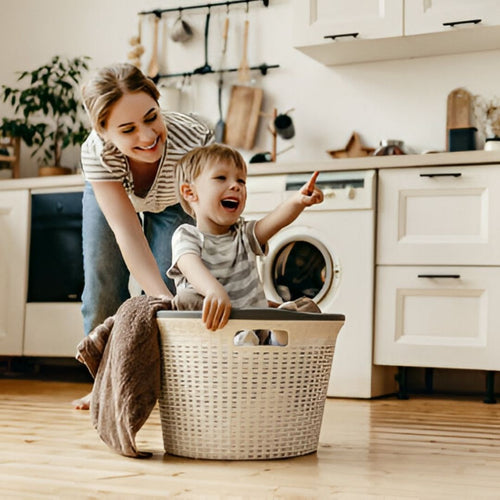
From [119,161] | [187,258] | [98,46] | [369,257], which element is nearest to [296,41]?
[369,257]

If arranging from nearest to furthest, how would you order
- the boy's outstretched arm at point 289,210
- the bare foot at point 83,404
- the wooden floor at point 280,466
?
the wooden floor at point 280,466, the boy's outstretched arm at point 289,210, the bare foot at point 83,404

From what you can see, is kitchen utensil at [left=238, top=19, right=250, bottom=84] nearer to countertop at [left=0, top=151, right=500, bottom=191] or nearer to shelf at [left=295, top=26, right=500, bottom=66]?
shelf at [left=295, top=26, right=500, bottom=66]

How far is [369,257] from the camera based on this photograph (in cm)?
284

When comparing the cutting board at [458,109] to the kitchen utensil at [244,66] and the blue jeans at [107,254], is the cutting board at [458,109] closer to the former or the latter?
the kitchen utensil at [244,66]

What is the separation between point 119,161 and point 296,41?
1.46 m

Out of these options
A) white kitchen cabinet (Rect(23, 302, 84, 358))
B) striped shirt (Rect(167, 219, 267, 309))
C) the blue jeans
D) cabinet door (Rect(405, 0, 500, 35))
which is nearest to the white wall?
cabinet door (Rect(405, 0, 500, 35))

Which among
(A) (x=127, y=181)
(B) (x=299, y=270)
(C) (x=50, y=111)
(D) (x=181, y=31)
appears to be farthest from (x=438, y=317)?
(C) (x=50, y=111)

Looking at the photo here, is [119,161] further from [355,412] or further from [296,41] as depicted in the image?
[296,41]

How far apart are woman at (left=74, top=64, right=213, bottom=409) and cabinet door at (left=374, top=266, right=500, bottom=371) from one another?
939mm

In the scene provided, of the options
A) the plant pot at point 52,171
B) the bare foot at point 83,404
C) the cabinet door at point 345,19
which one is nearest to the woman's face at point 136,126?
the bare foot at point 83,404

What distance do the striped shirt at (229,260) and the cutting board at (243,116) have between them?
6.51ft

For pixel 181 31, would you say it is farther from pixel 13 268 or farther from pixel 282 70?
pixel 13 268

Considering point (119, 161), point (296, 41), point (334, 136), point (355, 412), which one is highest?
point (296, 41)

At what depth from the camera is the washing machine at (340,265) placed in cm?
284
